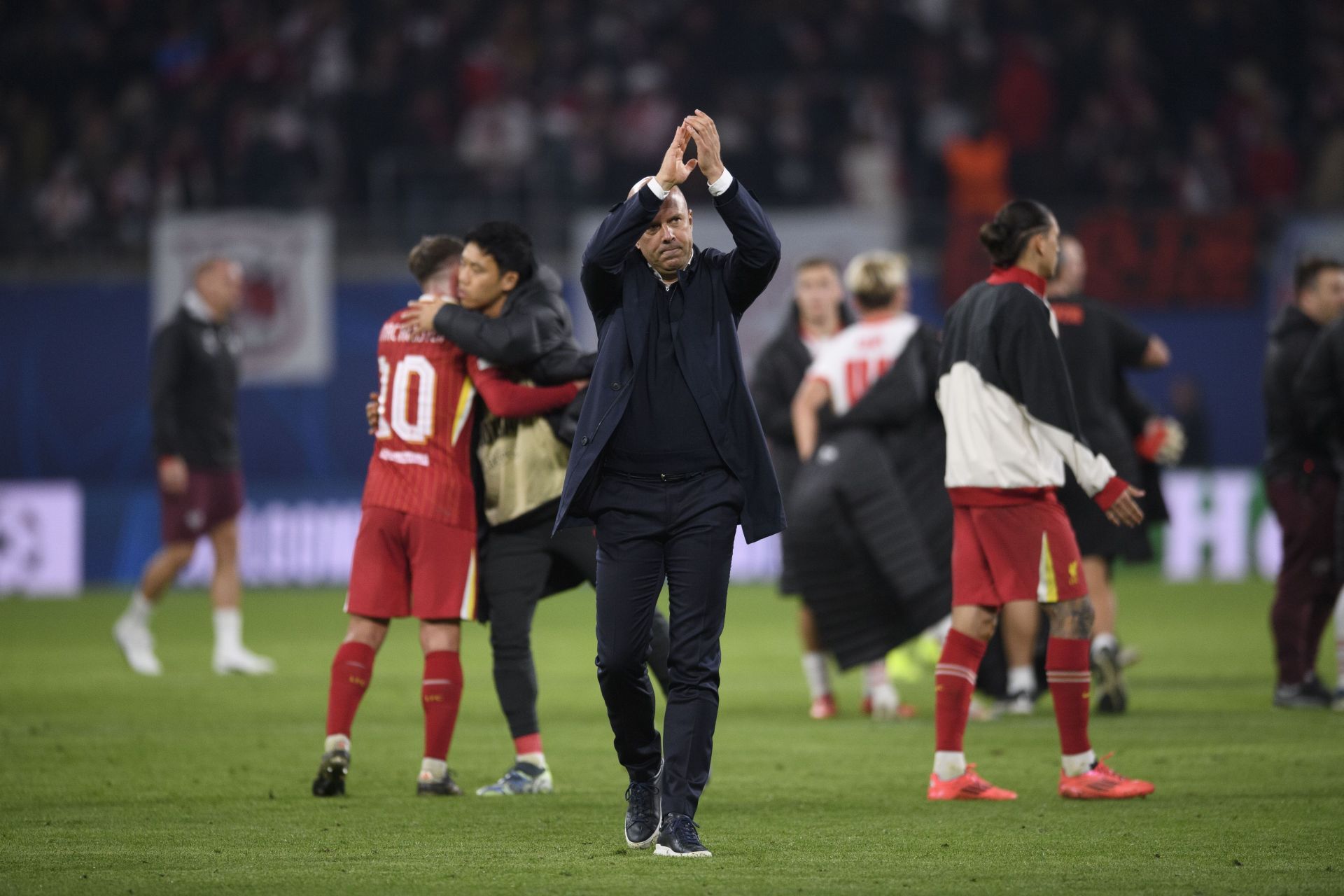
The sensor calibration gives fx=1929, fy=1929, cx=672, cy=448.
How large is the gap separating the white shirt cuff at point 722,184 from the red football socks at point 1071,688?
2363 mm

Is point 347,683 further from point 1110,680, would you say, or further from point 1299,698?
point 1299,698

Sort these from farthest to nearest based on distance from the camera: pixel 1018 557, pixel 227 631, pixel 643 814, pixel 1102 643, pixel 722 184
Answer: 1. pixel 227 631
2. pixel 1102 643
3. pixel 1018 557
4. pixel 643 814
5. pixel 722 184

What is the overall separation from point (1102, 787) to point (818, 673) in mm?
3190

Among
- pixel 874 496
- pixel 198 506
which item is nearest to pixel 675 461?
pixel 874 496

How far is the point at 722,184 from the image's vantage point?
5.70m

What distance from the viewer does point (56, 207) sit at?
22.4 meters

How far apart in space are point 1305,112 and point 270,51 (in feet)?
41.7

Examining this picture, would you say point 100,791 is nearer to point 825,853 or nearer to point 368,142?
point 825,853

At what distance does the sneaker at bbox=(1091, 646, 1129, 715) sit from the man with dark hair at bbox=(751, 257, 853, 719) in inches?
56.6

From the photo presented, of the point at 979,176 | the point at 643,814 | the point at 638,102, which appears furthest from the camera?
the point at 638,102

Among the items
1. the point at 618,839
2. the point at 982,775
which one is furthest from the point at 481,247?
the point at 982,775

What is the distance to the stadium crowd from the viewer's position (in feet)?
71.8

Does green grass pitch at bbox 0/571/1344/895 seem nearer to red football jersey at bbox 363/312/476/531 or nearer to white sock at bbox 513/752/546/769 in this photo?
white sock at bbox 513/752/546/769

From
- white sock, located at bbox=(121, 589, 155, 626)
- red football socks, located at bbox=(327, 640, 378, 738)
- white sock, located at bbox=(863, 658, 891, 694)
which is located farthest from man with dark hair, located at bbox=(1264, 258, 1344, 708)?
white sock, located at bbox=(121, 589, 155, 626)
